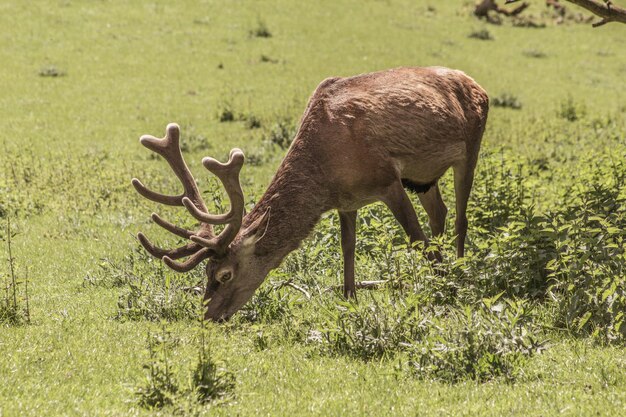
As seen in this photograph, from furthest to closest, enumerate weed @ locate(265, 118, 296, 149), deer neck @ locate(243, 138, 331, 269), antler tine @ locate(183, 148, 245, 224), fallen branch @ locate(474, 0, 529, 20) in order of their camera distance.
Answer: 1. fallen branch @ locate(474, 0, 529, 20)
2. weed @ locate(265, 118, 296, 149)
3. deer neck @ locate(243, 138, 331, 269)
4. antler tine @ locate(183, 148, 245, 224)

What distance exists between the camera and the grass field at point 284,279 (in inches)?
241

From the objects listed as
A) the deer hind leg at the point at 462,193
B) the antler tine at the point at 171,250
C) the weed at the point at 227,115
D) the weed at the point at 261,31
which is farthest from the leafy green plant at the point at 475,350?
the weed at the point at 261,31

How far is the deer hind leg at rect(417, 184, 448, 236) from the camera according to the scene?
386 inches

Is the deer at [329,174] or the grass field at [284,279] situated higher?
the deer at [329,174]

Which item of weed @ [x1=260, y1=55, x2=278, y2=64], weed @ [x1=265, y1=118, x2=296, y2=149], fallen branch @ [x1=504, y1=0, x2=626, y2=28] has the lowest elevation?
weed @ [x1=260, y1=55, x2=278, y2=64]

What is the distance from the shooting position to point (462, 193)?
973cm

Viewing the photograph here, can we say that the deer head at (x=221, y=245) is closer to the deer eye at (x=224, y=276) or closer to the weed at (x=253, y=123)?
the deer eye at (x=224, y=276)

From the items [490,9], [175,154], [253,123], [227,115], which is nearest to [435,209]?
[175,154]

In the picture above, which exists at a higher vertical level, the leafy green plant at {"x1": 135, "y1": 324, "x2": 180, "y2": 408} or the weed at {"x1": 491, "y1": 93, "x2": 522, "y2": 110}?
the leafy green plant at {"x1": 135, "y1": 324, "x2": 180, "y2": 408}

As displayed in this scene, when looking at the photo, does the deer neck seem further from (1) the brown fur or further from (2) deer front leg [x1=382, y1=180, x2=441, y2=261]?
(2) deer front leg [x1=382, y1=180, x2=441, y2=261]

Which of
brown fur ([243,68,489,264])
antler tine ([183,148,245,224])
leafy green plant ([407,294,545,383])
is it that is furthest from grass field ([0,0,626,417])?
antler tine ([183,148,245,224])

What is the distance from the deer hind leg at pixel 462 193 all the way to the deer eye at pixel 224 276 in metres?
2.82

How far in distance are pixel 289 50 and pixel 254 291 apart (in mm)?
16882

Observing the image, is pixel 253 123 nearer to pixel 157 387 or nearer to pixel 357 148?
pixel 357 148
